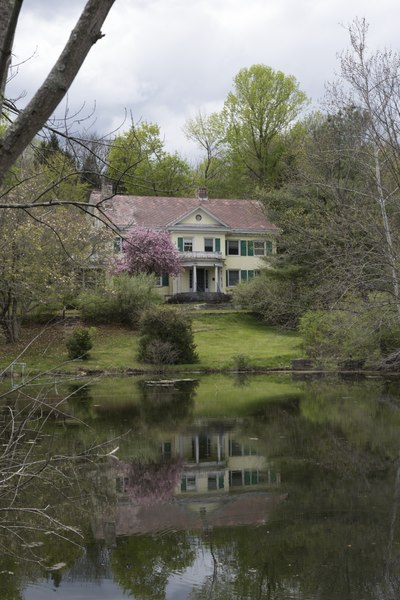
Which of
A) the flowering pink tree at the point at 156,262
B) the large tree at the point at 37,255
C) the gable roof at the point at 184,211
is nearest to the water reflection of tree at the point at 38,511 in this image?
the large tree at the point at 37,255

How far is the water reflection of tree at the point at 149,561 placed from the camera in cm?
677


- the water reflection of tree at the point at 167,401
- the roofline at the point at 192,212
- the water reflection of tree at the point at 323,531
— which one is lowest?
the water reflection of tree at the point at 167,401

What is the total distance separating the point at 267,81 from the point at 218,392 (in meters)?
44.9

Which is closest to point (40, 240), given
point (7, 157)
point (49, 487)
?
point (49, 487)

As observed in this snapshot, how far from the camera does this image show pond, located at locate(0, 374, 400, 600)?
6.75 meters

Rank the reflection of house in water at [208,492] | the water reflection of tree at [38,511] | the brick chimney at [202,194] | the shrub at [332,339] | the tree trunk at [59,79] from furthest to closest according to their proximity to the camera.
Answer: the brick chimney at [202,194]
the shrub at [332,339]
the reflection of house in water at [208,492]
the water reflection of tree at [38,511]
the tree trunk at [59,79]

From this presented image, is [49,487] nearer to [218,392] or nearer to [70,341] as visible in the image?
[218,392]

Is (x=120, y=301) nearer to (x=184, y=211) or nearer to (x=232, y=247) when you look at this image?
(x=184, y=211)

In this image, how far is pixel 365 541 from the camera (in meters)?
7.86

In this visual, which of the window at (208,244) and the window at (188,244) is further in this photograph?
the window at (208,244)

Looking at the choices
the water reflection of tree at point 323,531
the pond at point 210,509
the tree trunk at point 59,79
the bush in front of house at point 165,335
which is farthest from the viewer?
the bush in front of house at point 165,335

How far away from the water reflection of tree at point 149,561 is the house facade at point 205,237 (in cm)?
4045

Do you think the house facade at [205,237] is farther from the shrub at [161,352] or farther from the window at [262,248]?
the shrub at [161,352]

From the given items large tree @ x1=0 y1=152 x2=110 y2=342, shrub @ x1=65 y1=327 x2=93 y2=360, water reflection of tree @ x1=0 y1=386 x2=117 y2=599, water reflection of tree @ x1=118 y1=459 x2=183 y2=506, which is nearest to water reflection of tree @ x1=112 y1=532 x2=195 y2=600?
water reflection of tree @ x1=0 y1=386 x2=117 y2=599
